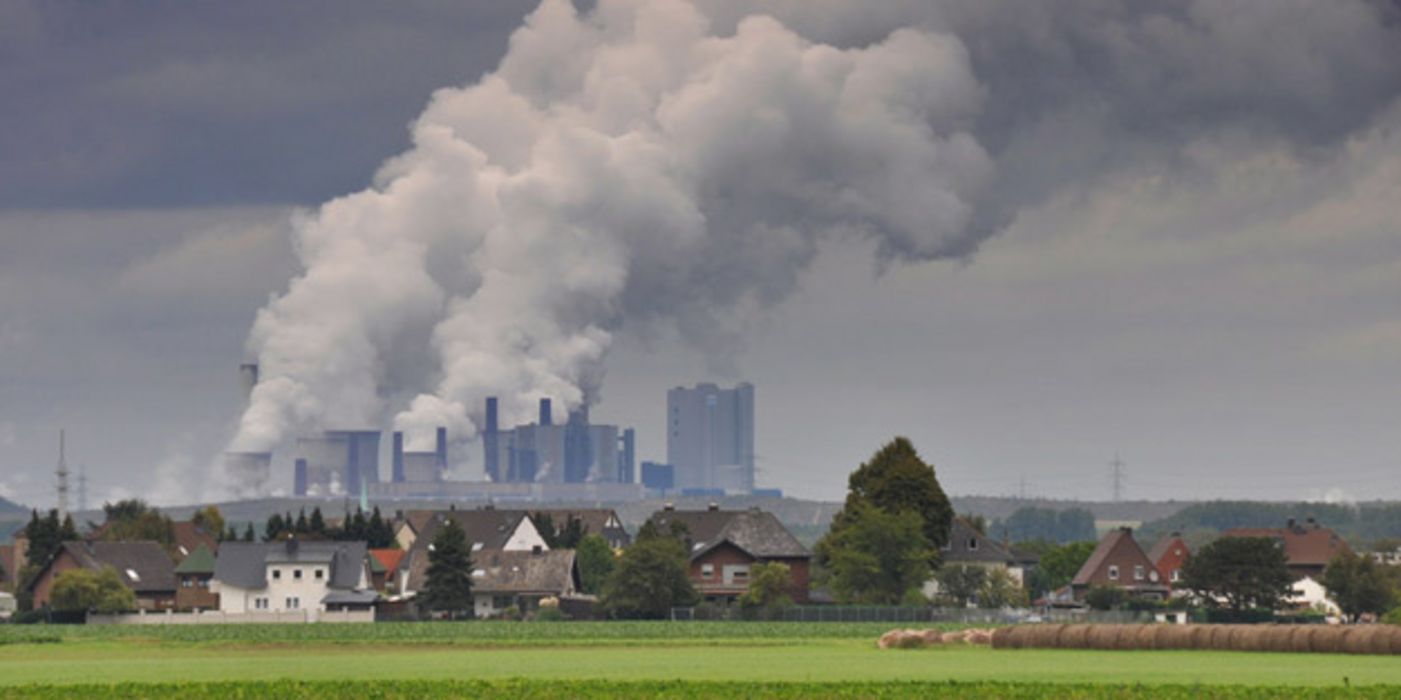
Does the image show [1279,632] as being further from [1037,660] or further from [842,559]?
[842,559]

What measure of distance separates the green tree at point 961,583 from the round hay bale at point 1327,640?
71.1 m

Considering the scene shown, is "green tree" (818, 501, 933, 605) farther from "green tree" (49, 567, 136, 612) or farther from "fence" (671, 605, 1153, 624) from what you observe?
"green tree" (49, 567, 136, 612)

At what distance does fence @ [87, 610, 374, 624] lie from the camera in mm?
154375

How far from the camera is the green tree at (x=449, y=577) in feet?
519

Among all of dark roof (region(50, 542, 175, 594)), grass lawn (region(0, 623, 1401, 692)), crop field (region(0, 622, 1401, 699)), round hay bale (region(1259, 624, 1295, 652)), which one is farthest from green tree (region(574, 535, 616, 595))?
round hay bale (region(1259, 624, 1295, 652))

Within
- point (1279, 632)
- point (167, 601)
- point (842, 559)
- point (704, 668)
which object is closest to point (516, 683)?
point (704, 668)

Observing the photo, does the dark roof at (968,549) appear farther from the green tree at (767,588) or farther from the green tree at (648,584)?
the green tree at (648,584)

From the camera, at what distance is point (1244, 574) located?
154 metres

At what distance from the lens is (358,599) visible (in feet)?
555

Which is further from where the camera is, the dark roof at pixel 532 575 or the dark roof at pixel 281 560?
the dark roof at pixel 281 560

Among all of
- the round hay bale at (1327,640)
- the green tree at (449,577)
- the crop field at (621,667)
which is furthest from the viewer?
the green tree at (449,577)

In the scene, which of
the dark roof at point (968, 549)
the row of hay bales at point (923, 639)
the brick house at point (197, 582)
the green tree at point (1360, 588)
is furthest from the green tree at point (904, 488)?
the row of hay bales at point (923, 639)

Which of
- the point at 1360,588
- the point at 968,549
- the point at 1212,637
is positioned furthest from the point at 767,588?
the point at 1212,637

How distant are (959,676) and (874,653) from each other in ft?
70.7
